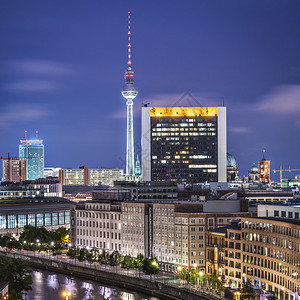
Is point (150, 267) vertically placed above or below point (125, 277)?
above

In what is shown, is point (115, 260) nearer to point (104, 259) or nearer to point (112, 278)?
point (104, 259)

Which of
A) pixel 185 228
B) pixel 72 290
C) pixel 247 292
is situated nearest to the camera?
pixel 247 292

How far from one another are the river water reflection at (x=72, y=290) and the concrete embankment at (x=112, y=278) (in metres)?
0.96

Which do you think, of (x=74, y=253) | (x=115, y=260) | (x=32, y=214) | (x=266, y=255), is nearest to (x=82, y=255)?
(x=74, y=253)

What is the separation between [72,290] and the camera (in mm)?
105812

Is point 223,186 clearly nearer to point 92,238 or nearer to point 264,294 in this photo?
point 92,238

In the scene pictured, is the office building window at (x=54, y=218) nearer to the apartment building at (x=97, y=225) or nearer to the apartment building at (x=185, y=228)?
A: the apartment building at (x=97, y=225)

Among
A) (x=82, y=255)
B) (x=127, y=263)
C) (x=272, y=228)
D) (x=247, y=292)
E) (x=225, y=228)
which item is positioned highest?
(x=272, y=228)

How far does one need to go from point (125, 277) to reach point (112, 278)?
3852mm

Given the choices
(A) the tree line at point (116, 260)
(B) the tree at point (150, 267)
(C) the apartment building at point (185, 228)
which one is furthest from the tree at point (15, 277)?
(C) the apartment building at point (185, 228)

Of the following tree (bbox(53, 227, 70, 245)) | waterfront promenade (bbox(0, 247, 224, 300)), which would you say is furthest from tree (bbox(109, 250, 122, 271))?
tree (bbox(53, 227, 70, 245))

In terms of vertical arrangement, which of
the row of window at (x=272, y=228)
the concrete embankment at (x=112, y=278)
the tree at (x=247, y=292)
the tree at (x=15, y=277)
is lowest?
the concrete embankment at (x=112, y=278)

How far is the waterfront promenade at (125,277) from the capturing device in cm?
9256

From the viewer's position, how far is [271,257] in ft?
292
